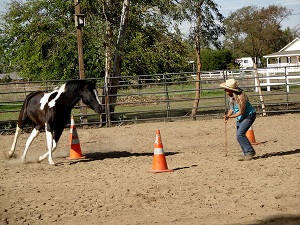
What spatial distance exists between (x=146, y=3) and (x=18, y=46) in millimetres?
18108

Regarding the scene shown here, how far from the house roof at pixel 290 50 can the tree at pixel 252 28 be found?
5.42ft

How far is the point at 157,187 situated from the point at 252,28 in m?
51.0

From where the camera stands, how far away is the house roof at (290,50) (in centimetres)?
5911

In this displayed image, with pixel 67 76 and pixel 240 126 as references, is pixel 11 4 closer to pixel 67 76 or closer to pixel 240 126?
pixel 67 76

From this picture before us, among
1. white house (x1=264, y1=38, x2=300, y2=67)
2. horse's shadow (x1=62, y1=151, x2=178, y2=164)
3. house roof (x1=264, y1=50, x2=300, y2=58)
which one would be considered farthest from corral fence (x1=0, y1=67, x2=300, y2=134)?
white house (x1=264, y1=38, x2=300, y2=67)

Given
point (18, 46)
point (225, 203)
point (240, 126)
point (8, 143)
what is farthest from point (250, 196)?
point (18, 46)

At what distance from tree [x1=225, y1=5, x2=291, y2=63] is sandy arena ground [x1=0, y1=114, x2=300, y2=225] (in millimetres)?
44591

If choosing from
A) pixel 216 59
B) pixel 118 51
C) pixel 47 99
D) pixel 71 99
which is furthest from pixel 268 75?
pixel 47 99

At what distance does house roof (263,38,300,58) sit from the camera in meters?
59.1

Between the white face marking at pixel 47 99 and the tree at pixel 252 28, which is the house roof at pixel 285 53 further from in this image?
the white face marking at pixel 47 99

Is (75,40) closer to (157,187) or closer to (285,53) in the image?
(157,187)

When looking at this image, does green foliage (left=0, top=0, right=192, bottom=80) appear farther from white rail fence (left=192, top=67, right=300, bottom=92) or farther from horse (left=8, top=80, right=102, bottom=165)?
horse (left=8, top=80, right=102, bottom=165)

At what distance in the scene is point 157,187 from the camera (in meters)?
7.91

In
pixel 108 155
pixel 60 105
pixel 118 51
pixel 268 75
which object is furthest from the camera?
pixel 268 75
